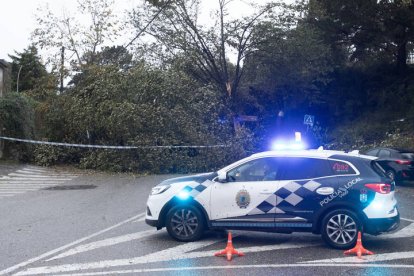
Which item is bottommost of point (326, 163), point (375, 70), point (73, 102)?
point (326, 163)

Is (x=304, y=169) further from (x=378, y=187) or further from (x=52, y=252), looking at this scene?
(x=52, y=252)

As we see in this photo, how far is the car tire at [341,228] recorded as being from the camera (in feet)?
26.7

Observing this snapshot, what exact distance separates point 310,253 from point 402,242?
181 cm

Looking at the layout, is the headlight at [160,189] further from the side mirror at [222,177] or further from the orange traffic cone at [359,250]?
the orange traffic cone at [359,250]

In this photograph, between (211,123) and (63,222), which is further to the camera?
(211,123)

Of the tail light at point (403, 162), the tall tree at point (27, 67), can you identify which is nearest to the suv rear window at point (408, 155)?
the tail light at point (403, 162)

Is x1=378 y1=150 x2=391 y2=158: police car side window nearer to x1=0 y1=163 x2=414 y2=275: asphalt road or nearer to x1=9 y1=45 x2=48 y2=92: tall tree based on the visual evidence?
x1=0 y1=163 x2=414 y2=275: asphalt road

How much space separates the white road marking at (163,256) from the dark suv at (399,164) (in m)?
10.5

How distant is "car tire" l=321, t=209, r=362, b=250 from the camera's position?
8133mm

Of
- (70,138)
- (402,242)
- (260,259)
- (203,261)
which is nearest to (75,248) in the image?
(203,261)

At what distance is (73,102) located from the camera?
24.9 metres

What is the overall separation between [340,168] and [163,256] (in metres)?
3.08

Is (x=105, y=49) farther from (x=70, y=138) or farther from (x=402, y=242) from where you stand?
(x=402, y=242)

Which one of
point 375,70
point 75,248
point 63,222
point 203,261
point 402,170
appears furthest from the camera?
point 375,70
